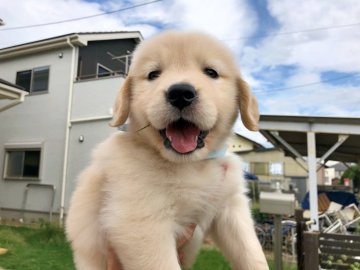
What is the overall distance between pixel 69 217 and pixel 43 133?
13.6m

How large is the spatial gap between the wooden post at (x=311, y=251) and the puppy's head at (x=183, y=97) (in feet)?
9.23

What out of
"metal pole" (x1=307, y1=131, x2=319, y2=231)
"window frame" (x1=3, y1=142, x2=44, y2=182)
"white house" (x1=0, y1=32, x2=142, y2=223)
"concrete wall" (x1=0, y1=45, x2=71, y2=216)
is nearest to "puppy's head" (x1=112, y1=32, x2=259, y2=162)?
"metal pole" (x1=307, y1=131, x2=319, y2=231)

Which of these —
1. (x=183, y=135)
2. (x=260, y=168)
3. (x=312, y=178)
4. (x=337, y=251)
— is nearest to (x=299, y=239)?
(x=337, y=251)

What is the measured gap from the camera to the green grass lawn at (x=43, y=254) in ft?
22.4

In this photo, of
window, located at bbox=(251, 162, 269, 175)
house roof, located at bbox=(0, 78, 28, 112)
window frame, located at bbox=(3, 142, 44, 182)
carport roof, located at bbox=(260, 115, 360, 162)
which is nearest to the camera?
carport roof, located at bbox=(260, 115, 360, 162)

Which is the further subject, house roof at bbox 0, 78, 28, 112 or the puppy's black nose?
house roof at bbox 0, 78, 28, 112

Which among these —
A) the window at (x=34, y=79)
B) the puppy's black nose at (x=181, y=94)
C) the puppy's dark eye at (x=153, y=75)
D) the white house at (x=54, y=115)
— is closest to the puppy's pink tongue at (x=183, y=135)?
the puppy's black nose at (x=181, y=94)

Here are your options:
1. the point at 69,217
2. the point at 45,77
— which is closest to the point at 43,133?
the point at 45,77

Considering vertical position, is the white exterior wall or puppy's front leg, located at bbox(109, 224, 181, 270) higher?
the white exterior wall

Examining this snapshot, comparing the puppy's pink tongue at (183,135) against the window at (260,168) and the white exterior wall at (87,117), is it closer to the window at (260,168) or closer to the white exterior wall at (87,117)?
the white exterior wall at (87,117)

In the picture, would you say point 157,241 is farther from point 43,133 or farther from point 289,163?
point 289,163

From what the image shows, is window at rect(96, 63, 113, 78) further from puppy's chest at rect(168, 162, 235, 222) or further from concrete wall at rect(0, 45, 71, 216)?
puppy's chest at rect(168, 162, 235, 222)

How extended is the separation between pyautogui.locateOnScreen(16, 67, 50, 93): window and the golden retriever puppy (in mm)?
13978

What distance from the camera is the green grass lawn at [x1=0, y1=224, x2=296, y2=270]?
22.4 feet
